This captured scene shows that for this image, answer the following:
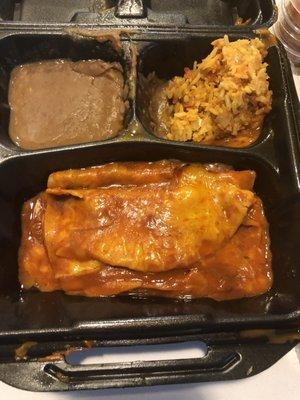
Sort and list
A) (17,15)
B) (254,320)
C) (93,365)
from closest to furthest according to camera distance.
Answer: (254,320)
(93,365)
(17,15)

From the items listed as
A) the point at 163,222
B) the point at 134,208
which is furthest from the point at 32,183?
the point at 163,222

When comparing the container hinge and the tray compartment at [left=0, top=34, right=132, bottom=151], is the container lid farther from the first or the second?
the tray compartment at [left=0, top=34, right=132, bottom=151]

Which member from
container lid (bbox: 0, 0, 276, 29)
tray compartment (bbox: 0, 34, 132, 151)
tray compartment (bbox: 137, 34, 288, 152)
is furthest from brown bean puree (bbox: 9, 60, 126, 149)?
container lid (bbox: 0, 0, 276, 29)

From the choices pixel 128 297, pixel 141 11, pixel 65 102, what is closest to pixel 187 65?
pixel 141 11

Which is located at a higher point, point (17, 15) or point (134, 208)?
point (17, 15)

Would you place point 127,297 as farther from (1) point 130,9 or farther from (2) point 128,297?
(1) point 130,9

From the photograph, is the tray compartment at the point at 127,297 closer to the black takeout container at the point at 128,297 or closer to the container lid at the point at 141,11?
the black takeout container at the point at 128,297

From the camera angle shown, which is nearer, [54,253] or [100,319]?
[100,319]

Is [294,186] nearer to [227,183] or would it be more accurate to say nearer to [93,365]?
[227,183]
